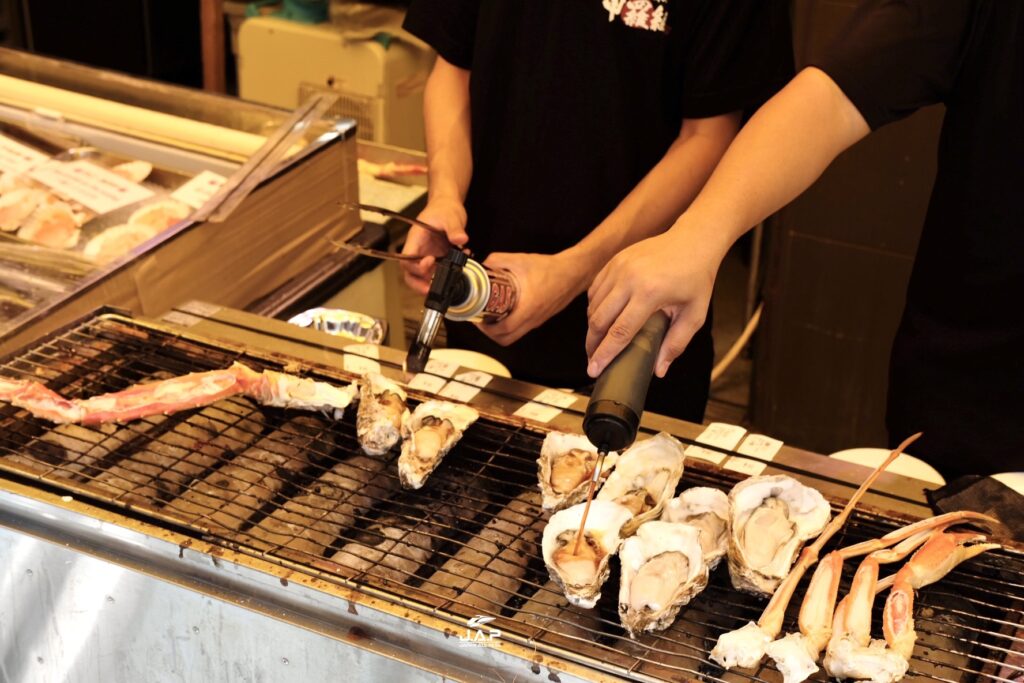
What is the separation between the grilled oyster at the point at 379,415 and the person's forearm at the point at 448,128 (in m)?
0.57

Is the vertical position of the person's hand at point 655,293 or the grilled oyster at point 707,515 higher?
the person's hand at point 655,293

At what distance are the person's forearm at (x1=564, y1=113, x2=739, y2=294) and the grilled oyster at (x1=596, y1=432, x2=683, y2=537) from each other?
0.50 metres

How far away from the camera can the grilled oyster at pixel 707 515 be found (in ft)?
4.43

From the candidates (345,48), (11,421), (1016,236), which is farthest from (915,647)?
(345,48)

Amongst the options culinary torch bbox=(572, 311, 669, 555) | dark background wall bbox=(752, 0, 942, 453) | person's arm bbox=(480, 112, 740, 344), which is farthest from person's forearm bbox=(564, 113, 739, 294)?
dark background wall bbox=(752, 0, 942, 453)

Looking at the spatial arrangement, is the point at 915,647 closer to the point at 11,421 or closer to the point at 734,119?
the point at 734,119

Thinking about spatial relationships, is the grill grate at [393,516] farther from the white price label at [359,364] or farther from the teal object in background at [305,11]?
the teal object in background at [305,11]

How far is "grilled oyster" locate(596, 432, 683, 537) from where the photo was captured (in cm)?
145

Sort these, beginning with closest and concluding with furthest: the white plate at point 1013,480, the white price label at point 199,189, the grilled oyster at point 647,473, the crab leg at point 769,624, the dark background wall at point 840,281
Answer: the crab leg at point 769,624
the grilled oyster at point 647,473
the white plate at point 1013,480
the white price label at point 199,189
the dark background wall at point 840,281

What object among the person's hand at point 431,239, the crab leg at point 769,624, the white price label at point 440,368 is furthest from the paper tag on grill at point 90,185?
the crab leg at point 769,624

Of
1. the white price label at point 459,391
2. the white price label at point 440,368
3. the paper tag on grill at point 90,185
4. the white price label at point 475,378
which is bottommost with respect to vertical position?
the paper tag on grill at point 90,185

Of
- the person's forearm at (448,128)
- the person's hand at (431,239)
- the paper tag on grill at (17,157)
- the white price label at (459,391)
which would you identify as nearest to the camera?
the white price label at (459,391)

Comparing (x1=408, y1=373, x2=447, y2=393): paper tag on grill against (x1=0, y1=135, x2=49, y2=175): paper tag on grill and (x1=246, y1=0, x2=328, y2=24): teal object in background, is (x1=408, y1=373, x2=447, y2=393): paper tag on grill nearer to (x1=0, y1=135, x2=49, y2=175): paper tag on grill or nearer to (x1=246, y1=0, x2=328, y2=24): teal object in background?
(x1=0, y1=135, x2=49, y2=175): paper tag on grill

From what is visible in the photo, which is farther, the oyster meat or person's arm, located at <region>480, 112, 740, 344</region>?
person's arm, located at <region>480, 112, 740, 344</region>
